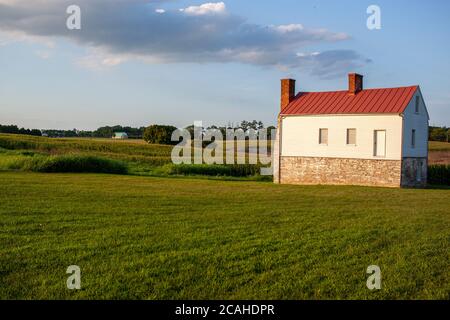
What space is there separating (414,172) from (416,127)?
9.35ft

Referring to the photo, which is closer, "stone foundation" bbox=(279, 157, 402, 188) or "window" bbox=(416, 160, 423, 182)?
"stone foundation" bbox=(279, 157, 402, 188)

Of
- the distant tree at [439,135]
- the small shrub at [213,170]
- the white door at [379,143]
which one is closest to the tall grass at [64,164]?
the small shrub at [213,170]

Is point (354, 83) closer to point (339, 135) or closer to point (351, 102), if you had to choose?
point (351, 102)

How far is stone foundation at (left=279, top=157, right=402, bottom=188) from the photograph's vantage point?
2884 cm

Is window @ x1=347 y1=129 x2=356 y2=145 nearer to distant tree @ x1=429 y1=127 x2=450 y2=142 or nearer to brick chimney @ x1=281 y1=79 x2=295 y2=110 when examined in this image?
brick chimney @ x1=281 y1=79 x2=295 y2=110

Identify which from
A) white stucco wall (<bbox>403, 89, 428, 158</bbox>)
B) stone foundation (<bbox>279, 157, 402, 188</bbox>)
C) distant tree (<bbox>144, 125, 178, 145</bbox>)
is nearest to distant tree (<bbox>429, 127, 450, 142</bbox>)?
distant tree (<bbox>144, 125, 178, 145</bbox>)

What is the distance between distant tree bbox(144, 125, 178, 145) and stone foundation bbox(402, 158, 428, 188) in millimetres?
50945

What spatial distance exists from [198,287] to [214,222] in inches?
214

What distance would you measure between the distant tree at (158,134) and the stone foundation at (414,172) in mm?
50945

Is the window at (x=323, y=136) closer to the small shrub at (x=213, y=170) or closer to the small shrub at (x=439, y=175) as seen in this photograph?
the small shrub at (x=213, y=170)

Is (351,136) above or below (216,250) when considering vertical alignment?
above

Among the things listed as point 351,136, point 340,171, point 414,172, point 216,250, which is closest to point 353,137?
point 351,136

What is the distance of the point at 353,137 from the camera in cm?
3047
